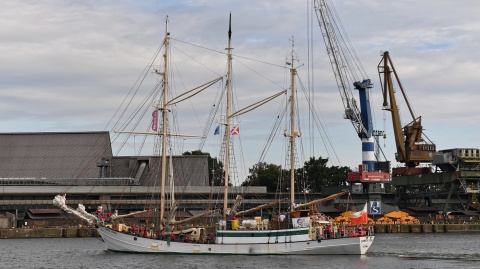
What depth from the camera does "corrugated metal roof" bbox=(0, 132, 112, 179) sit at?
185000 mm

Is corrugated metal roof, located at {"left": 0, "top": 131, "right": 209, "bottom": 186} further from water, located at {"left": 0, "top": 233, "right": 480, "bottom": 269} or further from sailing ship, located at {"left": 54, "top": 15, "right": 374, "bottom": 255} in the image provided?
sailing ship, located at {"left": 54, "top": 15, "right": 374, "bottom": 255}

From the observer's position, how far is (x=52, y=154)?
189 metres

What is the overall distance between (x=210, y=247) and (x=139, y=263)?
9367 mm

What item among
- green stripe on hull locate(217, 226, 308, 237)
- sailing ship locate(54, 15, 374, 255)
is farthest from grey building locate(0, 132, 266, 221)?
green stripe on hull locate(217, 226, 308, 237)

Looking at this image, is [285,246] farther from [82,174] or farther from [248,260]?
[82,174]

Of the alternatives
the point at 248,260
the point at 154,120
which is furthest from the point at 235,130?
the point at 248,260

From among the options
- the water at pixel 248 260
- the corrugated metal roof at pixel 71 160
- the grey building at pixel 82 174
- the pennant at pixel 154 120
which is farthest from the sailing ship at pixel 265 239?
the corrugated metal roof at pixel 71 160

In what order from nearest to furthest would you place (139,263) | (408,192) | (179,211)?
(139,263) < (179,211) < (408,192)

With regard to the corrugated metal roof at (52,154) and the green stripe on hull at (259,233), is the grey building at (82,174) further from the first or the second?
the green stripe on hull at (259,233)

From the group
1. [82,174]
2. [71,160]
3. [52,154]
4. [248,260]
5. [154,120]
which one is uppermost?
[52,154]

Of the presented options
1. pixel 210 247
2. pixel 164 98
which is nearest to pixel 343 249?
pixel 210 247

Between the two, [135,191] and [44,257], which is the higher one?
[135,191]

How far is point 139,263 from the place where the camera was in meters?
83.5

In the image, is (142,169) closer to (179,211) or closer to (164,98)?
(179,211)
